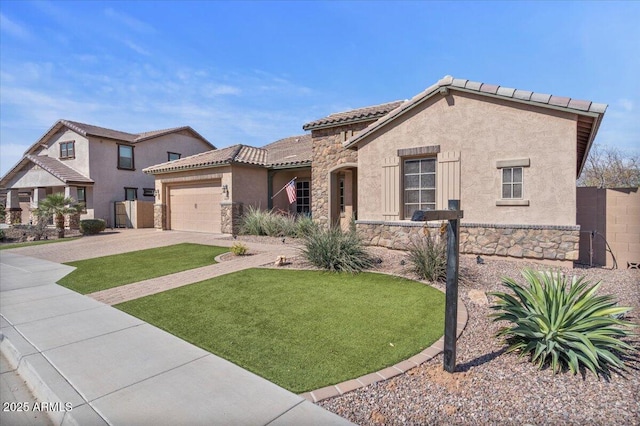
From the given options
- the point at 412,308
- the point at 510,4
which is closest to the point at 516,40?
the point at 510,4

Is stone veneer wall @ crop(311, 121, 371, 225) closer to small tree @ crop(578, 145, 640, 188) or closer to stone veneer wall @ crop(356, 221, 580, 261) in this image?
stone veneer wall @ crop(356, 221, 580, 261)

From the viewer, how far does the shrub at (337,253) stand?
8.87 metres

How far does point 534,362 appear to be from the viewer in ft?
12.7

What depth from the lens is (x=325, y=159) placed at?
52.0 ft

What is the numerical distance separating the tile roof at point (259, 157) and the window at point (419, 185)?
23.0 feet

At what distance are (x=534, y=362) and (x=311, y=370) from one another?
260 centimetres

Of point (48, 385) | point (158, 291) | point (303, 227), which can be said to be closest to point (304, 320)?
point (48, 385)

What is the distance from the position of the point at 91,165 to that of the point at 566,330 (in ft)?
96.4

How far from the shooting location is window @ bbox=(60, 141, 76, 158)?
25922 millimetres

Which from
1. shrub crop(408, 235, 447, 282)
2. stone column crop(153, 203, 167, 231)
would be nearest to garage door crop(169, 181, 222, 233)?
stone column crop(153, 203, 167, 231)

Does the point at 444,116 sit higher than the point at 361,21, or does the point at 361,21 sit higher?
the point at 361,21

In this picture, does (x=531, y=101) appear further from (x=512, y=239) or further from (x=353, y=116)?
(x=353, y=116)

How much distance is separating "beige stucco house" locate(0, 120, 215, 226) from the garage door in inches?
310

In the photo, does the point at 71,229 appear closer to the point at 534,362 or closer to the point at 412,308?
the point at 412,308
